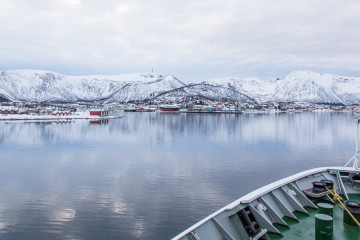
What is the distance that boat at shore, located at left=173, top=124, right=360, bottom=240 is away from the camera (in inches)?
188

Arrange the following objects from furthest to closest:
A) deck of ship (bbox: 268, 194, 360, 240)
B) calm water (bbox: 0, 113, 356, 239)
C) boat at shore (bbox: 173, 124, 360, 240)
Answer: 1. calm water (bbox: 0, 113, 356, 239)
2. deck of ship (bbox: 268, 194, 360, 240)
3. boat at shore (bbox: 173, 124, 360, 240)

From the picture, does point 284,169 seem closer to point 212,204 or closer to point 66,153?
point 212,204

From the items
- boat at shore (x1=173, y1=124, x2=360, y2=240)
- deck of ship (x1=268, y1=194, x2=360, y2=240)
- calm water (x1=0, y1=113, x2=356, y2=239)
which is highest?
boat at shore (x1=173, y1=124, x2=360, y2=240)

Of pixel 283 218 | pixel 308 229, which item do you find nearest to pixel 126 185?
pixel 283 218

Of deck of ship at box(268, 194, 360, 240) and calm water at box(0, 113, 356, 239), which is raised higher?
deck of ship at box(268, 194, 360, 240)

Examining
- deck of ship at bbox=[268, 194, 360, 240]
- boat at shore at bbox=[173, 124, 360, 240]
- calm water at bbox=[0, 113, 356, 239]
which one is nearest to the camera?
boat at shore at bbox=[173, 124, 360, 240]

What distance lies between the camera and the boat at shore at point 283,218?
4770mm

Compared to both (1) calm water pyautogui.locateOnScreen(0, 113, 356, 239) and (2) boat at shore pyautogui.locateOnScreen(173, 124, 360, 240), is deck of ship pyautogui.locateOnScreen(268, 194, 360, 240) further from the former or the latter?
(1) calm water pyautogui.locateOnScreen(0, 113, 356, 239)

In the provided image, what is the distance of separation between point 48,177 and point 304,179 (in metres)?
12.5

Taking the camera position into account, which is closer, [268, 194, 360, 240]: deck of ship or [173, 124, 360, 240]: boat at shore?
[173, 124, 360, 240]: boat at shore

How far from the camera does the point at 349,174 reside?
7.91 meters

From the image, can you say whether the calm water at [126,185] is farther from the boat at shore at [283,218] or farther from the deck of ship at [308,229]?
the deck of ship at [308,229]

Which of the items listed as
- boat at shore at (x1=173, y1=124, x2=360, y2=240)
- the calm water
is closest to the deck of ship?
boat at shore at (x1=173, y1=124, x2=360, y2=240)

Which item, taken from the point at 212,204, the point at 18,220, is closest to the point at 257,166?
the point at 212,204
